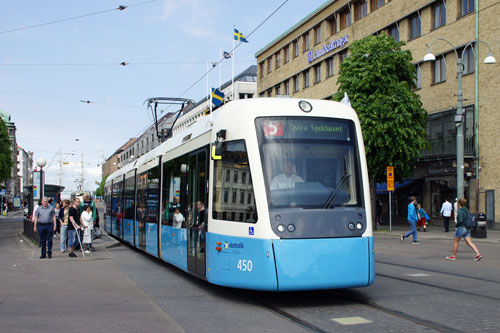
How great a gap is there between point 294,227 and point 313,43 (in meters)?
43.6

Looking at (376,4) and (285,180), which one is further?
(376,4)

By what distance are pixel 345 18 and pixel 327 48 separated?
2766 mm

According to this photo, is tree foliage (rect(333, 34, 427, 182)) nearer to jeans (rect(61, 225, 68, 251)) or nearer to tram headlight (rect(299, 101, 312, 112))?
jeans (rect(61, 225, 68, 251))

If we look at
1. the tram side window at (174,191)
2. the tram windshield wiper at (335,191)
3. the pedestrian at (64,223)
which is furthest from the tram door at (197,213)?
the pedestrian at (64,223)

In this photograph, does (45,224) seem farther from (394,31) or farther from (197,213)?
(394,31)

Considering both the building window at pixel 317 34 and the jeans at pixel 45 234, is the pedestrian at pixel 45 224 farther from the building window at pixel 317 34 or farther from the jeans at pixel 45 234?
the building window at pixel 317 34

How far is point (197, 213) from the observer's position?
999cm

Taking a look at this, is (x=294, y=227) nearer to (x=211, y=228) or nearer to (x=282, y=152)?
(x=282, y=152)

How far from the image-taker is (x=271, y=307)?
829 cm

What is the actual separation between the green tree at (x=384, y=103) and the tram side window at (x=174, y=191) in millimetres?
18363

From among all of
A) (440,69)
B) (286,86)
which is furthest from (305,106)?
(286,86)

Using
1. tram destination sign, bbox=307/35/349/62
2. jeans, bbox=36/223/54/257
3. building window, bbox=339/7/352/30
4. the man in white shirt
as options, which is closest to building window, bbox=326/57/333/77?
tram destination sign, bbox=307/35/349/62

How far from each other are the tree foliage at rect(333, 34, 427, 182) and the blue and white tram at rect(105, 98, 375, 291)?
2113 cm

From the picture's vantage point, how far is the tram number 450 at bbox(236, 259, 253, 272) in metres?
8.14
